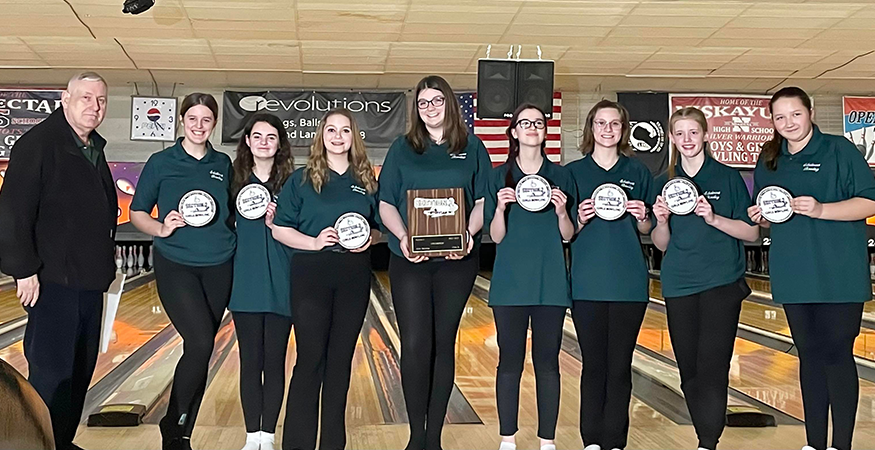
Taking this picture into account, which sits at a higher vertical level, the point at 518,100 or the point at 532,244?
the point at 518,100

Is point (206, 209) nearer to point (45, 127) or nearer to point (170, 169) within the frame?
point (170, 169)

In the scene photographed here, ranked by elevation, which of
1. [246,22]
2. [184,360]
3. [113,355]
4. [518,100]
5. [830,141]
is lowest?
[113,355]

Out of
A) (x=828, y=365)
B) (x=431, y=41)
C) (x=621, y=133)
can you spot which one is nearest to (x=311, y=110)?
(x=431, y=41)

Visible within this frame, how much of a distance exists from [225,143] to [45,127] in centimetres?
809

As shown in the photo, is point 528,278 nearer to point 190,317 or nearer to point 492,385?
point 190,317

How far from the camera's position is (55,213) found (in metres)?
2.59

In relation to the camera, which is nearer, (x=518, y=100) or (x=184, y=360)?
(x=184, y=360)

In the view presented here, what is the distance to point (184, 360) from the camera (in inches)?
112

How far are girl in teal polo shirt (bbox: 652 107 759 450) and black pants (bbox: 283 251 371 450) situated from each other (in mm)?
1036

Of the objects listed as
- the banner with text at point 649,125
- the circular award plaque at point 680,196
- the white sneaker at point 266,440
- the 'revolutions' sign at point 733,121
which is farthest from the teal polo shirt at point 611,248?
the 'revolutions' sign at point 733,121

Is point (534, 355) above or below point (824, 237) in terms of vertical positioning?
below

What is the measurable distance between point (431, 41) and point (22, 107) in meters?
5.53

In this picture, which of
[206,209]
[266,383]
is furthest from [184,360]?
[206,209]

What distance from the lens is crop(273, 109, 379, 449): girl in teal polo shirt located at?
276 cm
